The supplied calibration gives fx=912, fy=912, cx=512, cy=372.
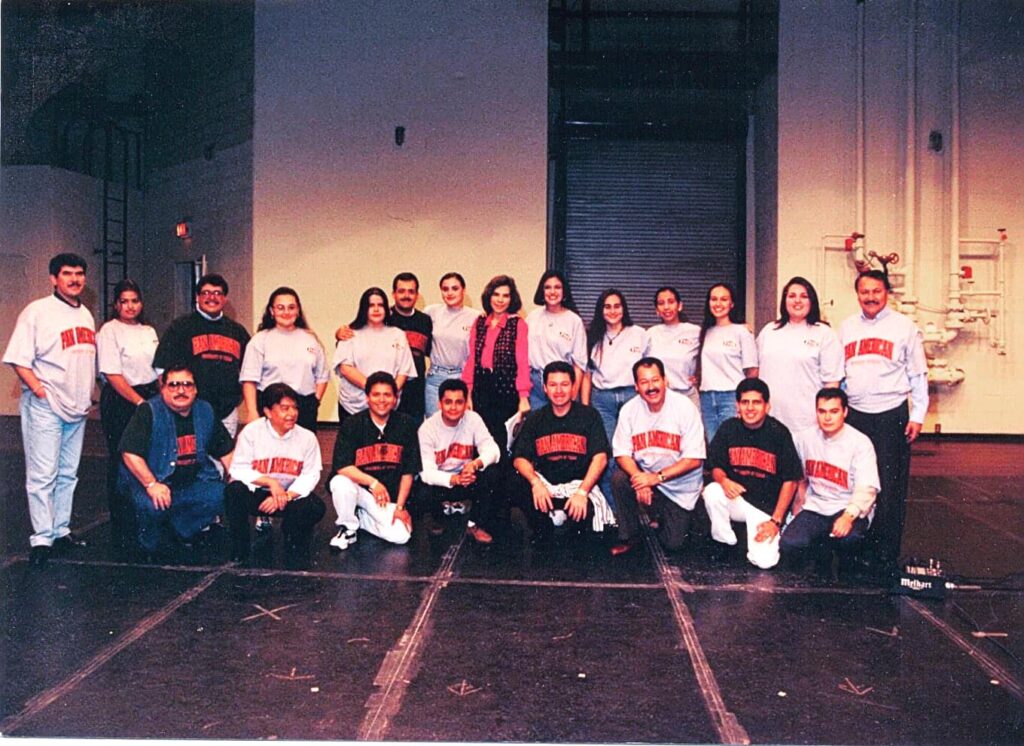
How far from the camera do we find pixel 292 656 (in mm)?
3092

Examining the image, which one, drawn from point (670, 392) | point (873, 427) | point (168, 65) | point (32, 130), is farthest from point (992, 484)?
point (32, 130)

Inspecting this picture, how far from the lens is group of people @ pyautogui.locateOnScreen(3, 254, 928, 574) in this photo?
432 centimetres

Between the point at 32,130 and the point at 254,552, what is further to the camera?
the point at 32,130

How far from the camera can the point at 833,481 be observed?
4309 mm

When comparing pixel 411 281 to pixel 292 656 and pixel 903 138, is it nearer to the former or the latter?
pixel 292 656

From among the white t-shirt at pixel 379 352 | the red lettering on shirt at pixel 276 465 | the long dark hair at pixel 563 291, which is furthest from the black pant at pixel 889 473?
the red lettering on shirt at pixel 276 465

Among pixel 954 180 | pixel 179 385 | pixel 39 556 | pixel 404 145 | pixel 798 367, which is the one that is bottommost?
pixel 39 556

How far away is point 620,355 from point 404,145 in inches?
170

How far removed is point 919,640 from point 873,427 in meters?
1.38

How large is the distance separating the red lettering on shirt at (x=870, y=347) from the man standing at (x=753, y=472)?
0.48m

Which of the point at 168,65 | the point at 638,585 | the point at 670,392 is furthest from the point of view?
the point at 168,65

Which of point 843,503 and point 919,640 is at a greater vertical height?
point 843,503

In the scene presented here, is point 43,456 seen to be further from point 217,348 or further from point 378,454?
point 378,454

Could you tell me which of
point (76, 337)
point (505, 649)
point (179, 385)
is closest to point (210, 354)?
point (179, 385)
